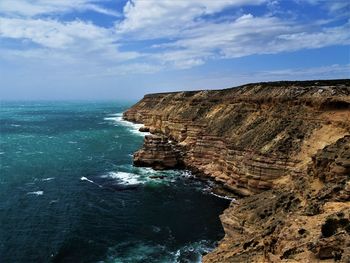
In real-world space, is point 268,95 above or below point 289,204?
above

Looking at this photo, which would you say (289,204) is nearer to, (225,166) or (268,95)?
(225,166)

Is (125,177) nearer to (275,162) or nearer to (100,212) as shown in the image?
(100,212)

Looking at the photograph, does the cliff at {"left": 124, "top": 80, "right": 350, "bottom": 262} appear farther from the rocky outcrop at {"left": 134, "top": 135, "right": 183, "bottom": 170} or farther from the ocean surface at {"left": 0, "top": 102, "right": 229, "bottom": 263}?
the ocean surface at {"left": 0, "top": 102, "right": 229, "bottom": 263}

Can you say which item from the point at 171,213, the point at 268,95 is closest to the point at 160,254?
the point at 171,213

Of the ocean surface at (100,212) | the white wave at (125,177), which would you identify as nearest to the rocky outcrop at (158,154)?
the ocean surface at (100,212)

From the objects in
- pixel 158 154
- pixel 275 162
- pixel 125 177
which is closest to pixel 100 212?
pixel 125 177

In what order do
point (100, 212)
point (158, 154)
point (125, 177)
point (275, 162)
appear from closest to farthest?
point (100, 212) → point (275, 162) → point (125, 177) → point (158, 154)
